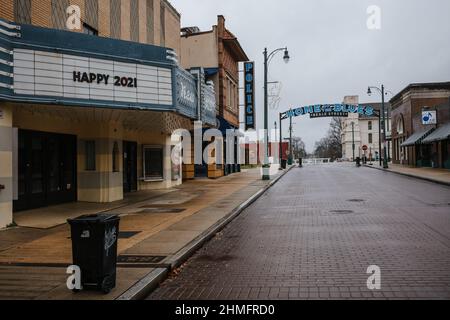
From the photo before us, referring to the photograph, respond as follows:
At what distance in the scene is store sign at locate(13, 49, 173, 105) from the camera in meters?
12.3

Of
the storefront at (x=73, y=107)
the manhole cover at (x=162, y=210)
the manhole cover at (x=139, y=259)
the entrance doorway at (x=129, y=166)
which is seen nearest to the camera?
the manhole cover at (x=139, y=259)

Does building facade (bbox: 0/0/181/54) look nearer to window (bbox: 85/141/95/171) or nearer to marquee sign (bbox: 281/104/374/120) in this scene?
window (bbox: 85/141/95/171)

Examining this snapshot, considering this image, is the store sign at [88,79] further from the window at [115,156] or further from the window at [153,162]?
the window at [153,162]

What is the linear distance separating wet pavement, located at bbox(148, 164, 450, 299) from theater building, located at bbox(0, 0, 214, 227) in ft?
16.4

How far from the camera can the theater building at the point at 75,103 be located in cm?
1216

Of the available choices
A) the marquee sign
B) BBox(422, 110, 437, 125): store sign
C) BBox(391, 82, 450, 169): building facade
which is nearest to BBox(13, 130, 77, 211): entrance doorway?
BBox(391, 82, 450, 169): building facade

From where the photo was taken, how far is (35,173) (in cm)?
1515

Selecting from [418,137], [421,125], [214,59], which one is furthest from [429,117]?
[214,59]

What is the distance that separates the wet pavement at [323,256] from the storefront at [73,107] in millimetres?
4895

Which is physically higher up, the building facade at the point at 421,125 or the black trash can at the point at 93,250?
the building facade at the point at 421,125

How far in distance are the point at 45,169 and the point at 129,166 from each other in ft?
23.5

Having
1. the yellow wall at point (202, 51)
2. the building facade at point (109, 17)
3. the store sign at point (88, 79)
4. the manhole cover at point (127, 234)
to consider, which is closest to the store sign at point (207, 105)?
the building facade at point (109, 17)

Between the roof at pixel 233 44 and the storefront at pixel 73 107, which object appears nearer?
the storefront at pixel 73 107
